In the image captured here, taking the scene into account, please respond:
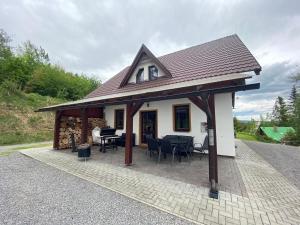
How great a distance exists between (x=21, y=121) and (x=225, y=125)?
48.4 ft

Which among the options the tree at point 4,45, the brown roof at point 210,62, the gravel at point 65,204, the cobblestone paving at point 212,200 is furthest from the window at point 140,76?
the tree at point 4,45

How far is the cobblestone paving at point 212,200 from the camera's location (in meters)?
2.52

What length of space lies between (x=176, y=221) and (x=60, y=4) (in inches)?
332

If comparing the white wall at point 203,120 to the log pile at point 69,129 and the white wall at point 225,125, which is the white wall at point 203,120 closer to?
the white wall at point 225,125

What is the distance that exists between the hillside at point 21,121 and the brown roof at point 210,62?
7753 millimetres

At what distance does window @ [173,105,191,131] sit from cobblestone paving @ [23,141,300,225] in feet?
10.0

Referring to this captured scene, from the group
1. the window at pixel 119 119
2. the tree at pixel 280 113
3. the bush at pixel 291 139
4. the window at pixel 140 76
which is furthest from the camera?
the tree at pixel 280 113

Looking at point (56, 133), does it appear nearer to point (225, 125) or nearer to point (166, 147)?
point (166, 147)

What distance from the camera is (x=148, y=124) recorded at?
342 inches

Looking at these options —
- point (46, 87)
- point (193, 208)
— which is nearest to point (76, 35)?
point (193, 208)

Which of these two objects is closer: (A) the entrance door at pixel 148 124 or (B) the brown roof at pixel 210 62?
(B) the brown roof at pixel 210 62

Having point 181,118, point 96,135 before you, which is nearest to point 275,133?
point 181,118

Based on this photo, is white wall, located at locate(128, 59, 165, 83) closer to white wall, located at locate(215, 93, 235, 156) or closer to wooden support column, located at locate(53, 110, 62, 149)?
white wall, located at locate(215, 93, 235, 156)

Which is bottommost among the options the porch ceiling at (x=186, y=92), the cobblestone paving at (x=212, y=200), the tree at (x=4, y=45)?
the cobblestone paving at (x=212, y=200)
